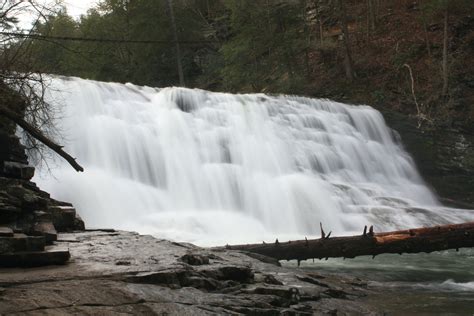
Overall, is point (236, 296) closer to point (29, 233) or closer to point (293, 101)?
point (29, 233)

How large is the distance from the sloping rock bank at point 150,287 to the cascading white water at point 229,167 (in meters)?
5.26

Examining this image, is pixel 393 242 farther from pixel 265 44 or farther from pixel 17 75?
pixel 265 44

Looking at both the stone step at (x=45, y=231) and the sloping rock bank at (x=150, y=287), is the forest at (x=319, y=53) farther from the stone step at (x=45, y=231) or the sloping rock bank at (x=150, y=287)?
the sloping rock bank at (x=150, y=287)

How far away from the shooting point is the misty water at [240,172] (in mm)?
12406

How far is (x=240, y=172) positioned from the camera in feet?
54.0

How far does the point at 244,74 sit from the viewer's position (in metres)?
27.2

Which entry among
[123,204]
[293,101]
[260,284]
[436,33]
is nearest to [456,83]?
[436,33]

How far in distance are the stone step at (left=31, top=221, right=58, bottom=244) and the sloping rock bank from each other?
0.16m

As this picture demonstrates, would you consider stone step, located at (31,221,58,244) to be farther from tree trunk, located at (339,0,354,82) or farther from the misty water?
tree trunk, located at (339,0,354,82)

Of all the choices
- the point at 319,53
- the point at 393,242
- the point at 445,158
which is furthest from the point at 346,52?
the point at 393,242

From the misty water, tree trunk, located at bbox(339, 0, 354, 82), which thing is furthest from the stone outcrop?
→ tree trunk, located at bbox(339, 0, 354, 82)

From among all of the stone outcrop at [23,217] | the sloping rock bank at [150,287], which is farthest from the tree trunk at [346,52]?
the sloping rock bank at [150,287]

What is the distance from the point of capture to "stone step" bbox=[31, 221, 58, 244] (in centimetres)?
562

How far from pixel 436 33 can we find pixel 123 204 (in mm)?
19426
